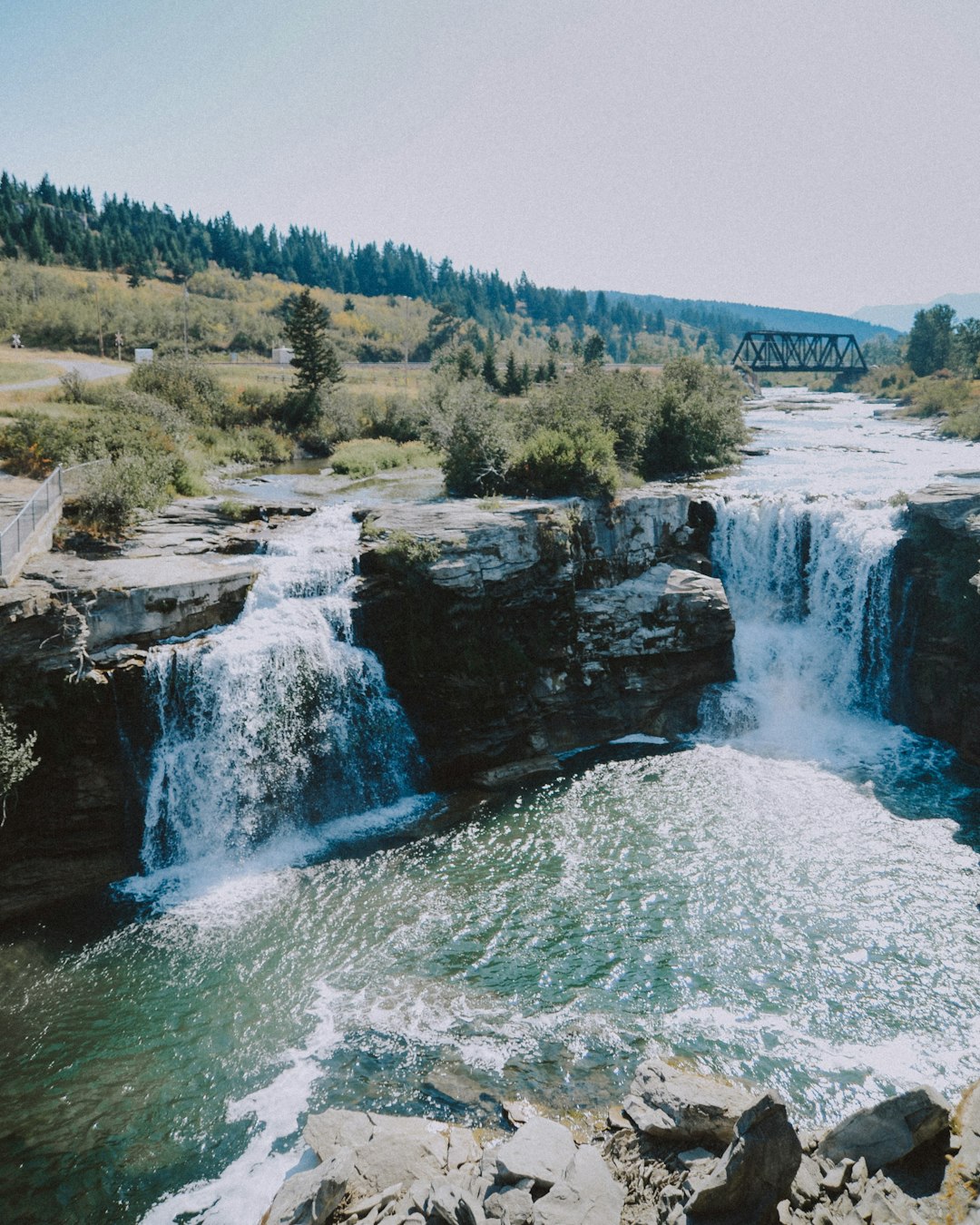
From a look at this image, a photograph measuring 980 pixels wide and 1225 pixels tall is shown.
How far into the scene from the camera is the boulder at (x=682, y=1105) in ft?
30.5

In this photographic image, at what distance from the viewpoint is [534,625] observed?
2175 centimetres

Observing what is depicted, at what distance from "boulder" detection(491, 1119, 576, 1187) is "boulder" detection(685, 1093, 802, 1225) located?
1521mm

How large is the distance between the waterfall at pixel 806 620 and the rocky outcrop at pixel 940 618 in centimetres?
50

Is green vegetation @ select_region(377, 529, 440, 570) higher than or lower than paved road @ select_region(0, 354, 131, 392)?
→ lower

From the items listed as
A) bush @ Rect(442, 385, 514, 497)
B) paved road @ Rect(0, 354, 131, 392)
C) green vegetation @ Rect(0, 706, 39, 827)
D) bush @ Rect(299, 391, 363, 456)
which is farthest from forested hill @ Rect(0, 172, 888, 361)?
green vegetation @ Rect(0, 706, 39, 827)

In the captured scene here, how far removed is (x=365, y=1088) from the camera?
11.1 metres

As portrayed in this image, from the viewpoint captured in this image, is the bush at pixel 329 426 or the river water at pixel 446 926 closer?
the river water at pixel 446 926

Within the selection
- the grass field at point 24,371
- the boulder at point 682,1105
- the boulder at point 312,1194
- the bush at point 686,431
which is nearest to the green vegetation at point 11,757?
the boulder at point 312,1194

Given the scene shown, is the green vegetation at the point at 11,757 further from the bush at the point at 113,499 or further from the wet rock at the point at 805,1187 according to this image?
the wet rock at the point at 805,1187

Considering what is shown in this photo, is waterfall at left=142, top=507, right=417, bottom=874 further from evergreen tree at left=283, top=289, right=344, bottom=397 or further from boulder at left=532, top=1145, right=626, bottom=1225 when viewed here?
evergreen tree at left=283, top=289, right=344, bottom=397

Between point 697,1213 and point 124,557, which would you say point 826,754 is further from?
point 124,557

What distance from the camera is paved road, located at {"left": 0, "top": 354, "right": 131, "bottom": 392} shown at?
36.5m

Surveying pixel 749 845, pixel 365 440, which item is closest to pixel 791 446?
pixel 365 440

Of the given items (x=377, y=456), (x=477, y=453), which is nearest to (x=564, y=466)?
(x=477, y=453)
